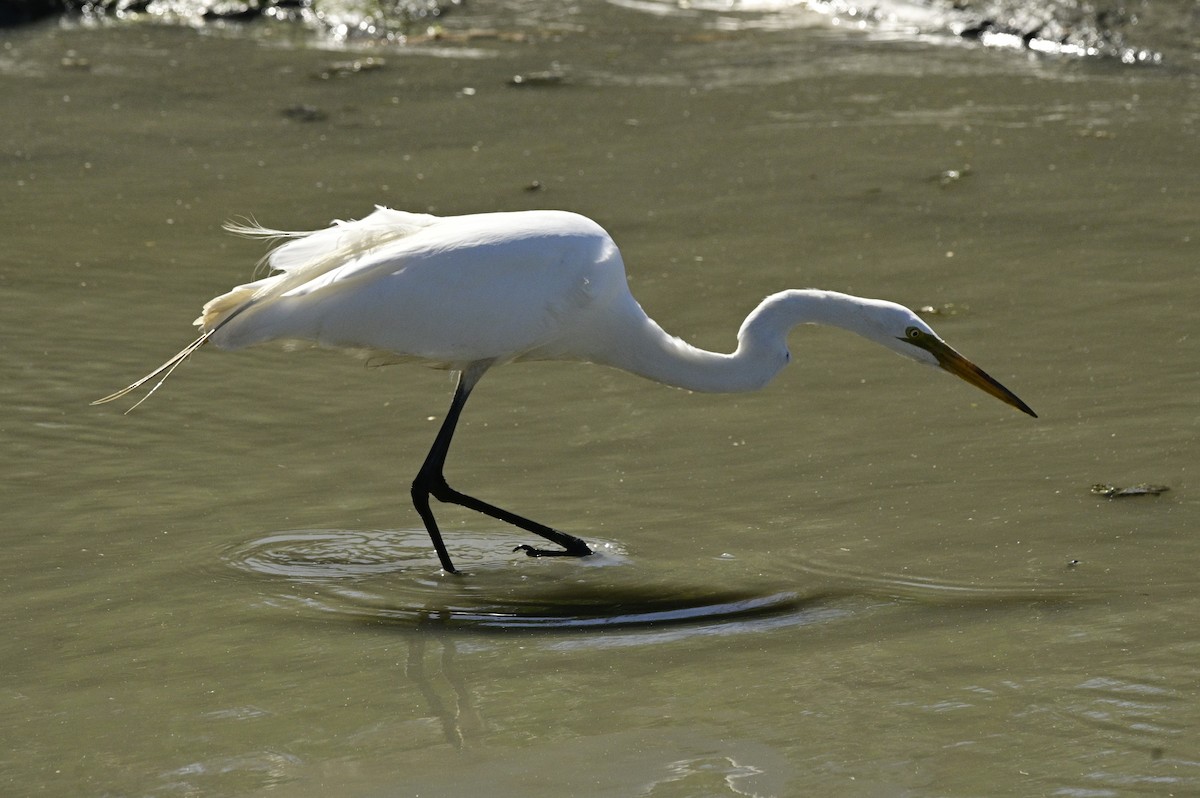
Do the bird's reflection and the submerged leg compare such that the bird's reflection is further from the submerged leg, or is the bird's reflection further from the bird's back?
the bird's back

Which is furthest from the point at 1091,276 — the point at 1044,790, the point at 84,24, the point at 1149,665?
the point at 84,24

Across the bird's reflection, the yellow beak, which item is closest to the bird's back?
the yellow beak

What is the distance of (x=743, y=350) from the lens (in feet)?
18.1

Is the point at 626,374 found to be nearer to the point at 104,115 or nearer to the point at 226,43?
the point at 104,115

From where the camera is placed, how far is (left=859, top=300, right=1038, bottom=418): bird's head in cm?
535

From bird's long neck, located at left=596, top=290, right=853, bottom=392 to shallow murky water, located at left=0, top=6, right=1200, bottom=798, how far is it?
40 cm

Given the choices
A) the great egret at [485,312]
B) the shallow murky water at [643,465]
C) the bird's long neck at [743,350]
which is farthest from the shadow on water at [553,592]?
the bird's long neck at [743,350]

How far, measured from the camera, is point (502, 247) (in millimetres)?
5352

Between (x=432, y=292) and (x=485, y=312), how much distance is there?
7.5 inches

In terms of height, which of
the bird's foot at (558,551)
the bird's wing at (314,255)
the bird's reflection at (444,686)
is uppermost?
the bird's wing at (314,255)

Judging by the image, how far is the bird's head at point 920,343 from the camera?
5.35 meters

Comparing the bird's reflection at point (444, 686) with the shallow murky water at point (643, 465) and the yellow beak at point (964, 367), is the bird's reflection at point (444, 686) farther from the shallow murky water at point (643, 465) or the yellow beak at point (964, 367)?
the yellow beak at point (964, 367)

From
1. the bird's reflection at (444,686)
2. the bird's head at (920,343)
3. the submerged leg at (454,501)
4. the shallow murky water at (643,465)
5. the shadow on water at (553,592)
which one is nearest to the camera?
the shallow murky water at (643,465)

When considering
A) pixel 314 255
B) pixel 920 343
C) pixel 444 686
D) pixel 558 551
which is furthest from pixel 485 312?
pixel 444 686
